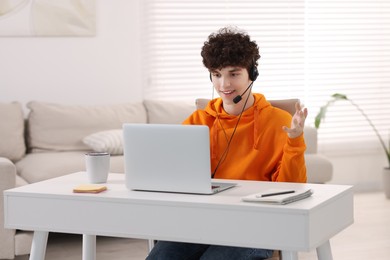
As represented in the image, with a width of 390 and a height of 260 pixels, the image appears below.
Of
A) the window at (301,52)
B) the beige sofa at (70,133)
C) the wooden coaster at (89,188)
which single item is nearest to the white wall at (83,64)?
the window at (301,52)

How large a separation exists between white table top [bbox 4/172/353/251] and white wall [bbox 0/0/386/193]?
8.74 feet

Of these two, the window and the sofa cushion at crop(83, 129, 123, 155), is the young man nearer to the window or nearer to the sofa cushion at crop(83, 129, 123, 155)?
the sofa cushion at crop(83, 129, 123, 155)

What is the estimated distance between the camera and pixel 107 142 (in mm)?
4754

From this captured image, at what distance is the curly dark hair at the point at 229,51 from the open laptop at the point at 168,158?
1.73 feet

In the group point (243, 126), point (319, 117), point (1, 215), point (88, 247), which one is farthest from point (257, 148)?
point (319, 117)

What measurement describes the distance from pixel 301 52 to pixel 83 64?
66.4 inches

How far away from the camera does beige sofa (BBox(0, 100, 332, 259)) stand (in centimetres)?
462

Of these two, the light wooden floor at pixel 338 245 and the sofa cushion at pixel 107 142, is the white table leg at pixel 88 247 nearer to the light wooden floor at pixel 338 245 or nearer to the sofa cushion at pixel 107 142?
the light wooden floor at pixel 338 245

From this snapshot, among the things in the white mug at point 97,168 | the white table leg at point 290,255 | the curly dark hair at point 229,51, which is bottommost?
the white table leg at point 290,255

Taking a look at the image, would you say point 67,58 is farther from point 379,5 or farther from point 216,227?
point 216,227

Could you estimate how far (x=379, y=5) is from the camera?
6148mm

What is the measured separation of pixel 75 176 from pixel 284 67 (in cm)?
325

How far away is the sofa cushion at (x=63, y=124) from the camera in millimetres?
4996

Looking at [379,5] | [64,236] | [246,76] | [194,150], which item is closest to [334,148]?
[379,5]
